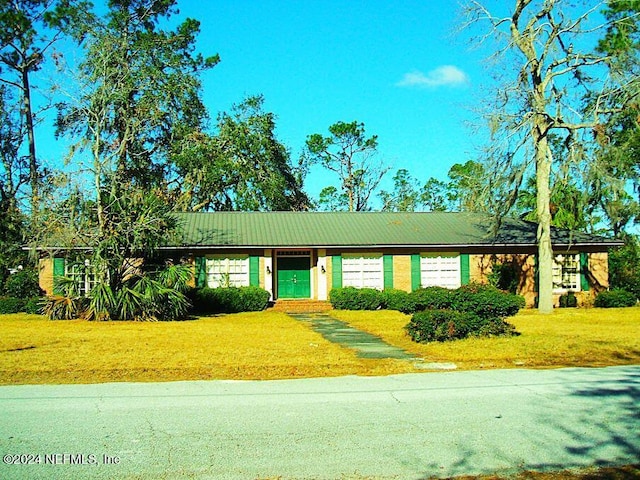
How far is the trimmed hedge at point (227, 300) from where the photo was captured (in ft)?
81.8

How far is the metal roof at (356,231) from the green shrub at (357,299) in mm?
2276

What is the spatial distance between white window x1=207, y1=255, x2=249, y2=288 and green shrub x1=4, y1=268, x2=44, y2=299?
7057 mm

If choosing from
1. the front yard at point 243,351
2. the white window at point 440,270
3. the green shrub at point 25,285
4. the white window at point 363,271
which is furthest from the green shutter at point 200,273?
the white window at point 440,270

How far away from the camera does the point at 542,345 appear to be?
523 inches

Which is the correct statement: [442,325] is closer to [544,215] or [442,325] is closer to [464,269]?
[544,215]

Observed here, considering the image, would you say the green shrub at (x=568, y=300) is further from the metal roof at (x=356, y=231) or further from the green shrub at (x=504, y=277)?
the metal roof at (x=356, y=231)

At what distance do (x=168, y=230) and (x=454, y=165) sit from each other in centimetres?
4302

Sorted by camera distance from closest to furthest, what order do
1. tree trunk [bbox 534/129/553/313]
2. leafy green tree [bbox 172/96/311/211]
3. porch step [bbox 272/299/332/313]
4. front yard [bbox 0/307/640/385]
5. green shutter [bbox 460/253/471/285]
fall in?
front yard [bbox 0/307/640/385] < tree trunk [bbox 534/129/553/313] < porch step [bbox 272/299/332/313] < green shutter [bbox 460/253/471/285] < leafy green tree [bbox 172/96/311/211]

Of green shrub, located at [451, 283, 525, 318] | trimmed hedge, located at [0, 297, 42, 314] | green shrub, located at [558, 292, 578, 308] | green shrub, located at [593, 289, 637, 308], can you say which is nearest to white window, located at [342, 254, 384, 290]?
green shrub, located at [558, 292, 578, 308]

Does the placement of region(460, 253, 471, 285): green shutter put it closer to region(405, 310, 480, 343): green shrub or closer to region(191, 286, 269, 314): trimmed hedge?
region(191, 286, 269, 314): trimmed hedge

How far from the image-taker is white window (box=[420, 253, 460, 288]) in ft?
91.3

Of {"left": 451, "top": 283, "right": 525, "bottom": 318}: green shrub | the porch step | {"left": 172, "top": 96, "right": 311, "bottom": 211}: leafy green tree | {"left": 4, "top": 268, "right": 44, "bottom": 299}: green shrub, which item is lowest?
the porch step

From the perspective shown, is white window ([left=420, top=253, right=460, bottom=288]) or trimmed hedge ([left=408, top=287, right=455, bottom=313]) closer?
trimmed hedge ([left=408, top=287, right=455, bottom=313])

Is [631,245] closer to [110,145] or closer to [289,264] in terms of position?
[289,264]
